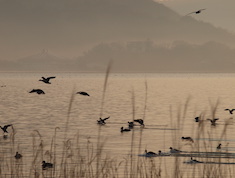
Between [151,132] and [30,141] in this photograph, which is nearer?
[30,141]

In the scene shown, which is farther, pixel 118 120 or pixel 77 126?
pixel 118 120

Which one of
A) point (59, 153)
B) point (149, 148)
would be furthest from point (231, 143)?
point (59, 153)

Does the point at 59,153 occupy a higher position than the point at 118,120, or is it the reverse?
the point at 118,120

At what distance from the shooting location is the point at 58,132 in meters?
45.9

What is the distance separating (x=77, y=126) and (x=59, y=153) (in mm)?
21724

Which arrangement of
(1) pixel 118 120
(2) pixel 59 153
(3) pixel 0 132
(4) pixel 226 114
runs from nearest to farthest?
(2) pixel 59 153 → (3) pixel 0 132 → (1) pixel 118 120 → (4) pixel 226 114

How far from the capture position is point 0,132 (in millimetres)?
44531

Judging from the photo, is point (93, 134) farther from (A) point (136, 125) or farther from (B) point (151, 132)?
(A) point (136, 125)

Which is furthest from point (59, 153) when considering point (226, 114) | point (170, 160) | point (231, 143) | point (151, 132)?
point (226, 114)

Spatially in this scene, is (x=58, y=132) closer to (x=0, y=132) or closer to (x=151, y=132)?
(x=0, y=132)

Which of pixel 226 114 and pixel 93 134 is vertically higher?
pixel 226 114

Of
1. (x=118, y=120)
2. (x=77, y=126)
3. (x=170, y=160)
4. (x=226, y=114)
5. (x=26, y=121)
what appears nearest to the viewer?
(x=170, y=160)

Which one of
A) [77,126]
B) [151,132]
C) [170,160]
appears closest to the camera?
[170,160]

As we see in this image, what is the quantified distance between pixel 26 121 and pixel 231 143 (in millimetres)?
26336
